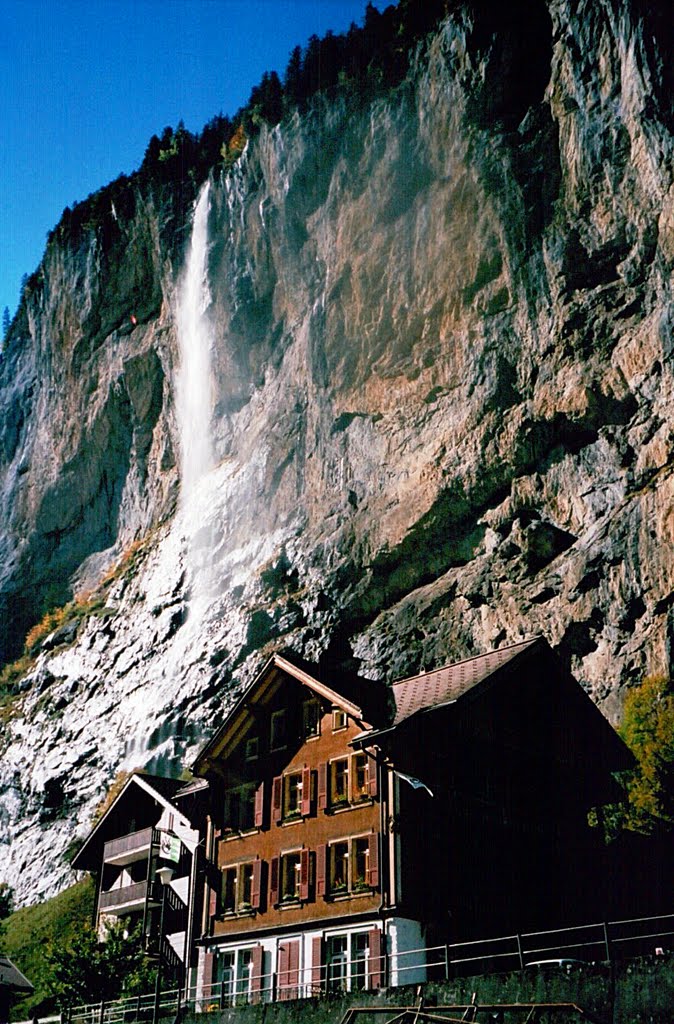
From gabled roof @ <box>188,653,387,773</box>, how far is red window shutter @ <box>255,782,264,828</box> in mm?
2152

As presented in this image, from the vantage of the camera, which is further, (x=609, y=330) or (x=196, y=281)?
(x=196, y=281)

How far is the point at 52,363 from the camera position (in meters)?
114

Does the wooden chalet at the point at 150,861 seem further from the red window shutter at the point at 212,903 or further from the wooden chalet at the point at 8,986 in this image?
the wooden chalet at the point at 8,986

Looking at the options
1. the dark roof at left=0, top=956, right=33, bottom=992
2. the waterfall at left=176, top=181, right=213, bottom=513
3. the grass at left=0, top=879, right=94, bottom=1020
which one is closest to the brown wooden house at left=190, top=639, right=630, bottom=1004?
the dark roof at left=0, top=956, right=33, bottom=992

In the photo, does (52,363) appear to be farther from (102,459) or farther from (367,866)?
(367,866)

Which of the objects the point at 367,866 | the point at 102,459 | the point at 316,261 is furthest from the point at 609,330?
the point at 102,459

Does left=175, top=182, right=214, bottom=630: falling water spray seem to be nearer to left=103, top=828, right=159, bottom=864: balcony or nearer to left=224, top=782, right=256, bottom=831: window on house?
left=103, top=828, right=159, bottom=864: balcony

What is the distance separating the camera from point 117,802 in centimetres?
4266

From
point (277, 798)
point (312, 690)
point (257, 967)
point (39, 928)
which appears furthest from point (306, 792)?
point (39, 928)

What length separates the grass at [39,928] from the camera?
4531 centimetres

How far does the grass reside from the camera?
1784 inches

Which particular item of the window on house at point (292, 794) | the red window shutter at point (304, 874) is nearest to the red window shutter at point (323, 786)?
the window on house at point (292, 794)

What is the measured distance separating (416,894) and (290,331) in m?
61.5

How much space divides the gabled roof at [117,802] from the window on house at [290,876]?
8.31m
